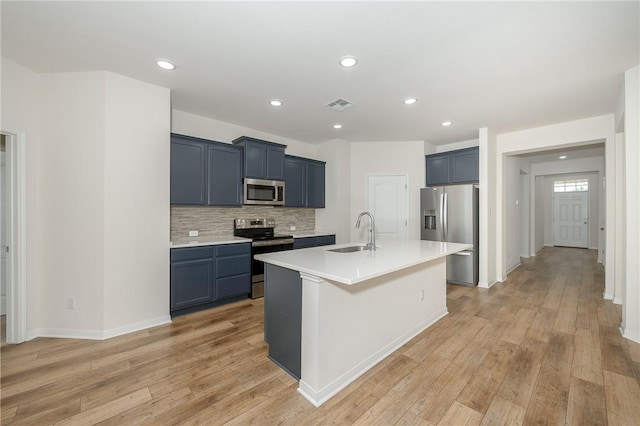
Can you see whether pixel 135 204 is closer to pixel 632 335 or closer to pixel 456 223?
pixel 456 223

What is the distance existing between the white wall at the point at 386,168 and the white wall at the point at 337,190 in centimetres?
13

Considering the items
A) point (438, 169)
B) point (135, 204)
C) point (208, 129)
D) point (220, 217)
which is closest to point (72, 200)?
point (135, 204)

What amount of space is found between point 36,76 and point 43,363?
8.80 feet

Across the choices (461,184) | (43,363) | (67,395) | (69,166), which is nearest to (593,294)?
(461,184)

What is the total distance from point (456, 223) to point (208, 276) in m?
4.01

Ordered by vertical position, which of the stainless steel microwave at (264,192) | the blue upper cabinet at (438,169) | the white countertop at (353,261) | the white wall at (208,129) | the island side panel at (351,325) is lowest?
the island side panel at (351,325)

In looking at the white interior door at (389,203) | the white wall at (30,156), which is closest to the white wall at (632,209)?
the white interior door at (389,203)

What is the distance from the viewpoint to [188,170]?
347cm

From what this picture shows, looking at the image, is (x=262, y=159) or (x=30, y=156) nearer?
(x=30, y=156)

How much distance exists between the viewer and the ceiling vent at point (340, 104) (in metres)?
3.25

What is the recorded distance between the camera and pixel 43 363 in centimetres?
220

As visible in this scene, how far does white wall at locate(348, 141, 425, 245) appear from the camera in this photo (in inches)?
205

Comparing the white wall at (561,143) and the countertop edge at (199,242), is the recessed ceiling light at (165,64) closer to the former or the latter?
the countertop edge at (199,242)

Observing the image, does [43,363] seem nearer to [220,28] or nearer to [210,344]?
[210,344]
